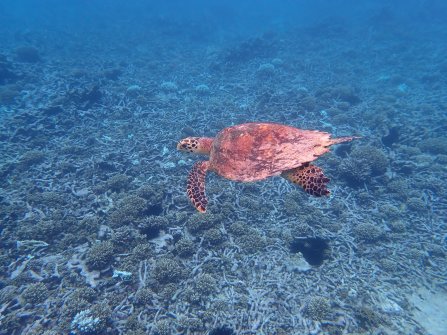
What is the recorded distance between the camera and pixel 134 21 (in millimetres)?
48531

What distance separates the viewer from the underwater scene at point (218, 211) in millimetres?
5977

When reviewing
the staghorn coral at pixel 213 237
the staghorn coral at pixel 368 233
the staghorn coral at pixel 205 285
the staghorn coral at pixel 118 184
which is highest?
the staghorn coral at pixel 118 184

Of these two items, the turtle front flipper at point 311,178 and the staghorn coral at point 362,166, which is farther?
the staghorn coral at point 362,166

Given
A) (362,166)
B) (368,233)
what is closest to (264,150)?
(368,233)

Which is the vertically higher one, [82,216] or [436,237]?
[82,216]

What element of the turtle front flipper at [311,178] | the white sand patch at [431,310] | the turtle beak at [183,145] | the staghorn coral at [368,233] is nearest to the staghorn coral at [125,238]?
the turtle beak at [183,145]

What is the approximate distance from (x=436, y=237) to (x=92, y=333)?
35.0 feet

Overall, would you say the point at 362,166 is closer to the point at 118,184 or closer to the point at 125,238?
the point at 125,238

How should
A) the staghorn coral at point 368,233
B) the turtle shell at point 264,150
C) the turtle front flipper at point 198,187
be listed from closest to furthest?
the turtle shell at point 264,150 → the turtle front flipper at point 198,187 → the staghorn coral at point 368,233

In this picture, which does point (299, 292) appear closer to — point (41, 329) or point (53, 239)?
point (41, 329)

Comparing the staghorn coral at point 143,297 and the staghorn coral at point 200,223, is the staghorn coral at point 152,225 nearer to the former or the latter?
the staghorn coral at point 200,223

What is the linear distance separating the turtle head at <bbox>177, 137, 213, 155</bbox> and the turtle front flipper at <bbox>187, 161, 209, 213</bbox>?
0.54 meters

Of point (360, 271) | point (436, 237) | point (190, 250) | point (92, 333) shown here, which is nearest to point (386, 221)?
point (436, 237)

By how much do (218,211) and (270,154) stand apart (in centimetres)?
401
